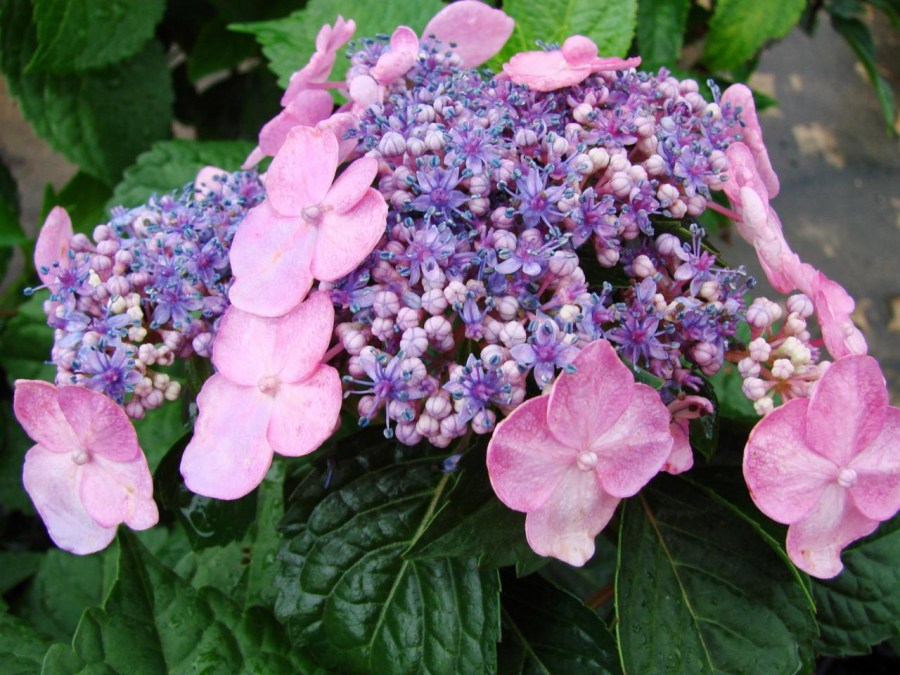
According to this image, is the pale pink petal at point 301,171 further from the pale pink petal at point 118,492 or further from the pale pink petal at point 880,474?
the pale pink petal at point 880,474

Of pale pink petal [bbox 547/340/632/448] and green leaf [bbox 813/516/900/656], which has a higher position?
pale pink petal [bbox 547/340/632/448]

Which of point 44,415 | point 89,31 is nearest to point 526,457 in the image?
point 44,415

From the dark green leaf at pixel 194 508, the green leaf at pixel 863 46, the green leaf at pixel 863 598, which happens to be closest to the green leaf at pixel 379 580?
the dark green leaf at pixel 194 508

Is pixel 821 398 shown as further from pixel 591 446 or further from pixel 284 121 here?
pixel 284 121

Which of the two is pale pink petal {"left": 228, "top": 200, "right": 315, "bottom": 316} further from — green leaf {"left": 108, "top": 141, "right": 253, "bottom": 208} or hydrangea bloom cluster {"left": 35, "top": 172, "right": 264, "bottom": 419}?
green leaf {"left": 108, "top": 141, "right": 253, "bottom": 208}

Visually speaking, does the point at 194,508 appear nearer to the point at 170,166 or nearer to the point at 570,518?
the point at 570,518

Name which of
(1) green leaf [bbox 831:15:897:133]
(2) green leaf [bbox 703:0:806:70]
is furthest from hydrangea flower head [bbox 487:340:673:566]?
(1) green leaf [bbox 831:15:897:133]
